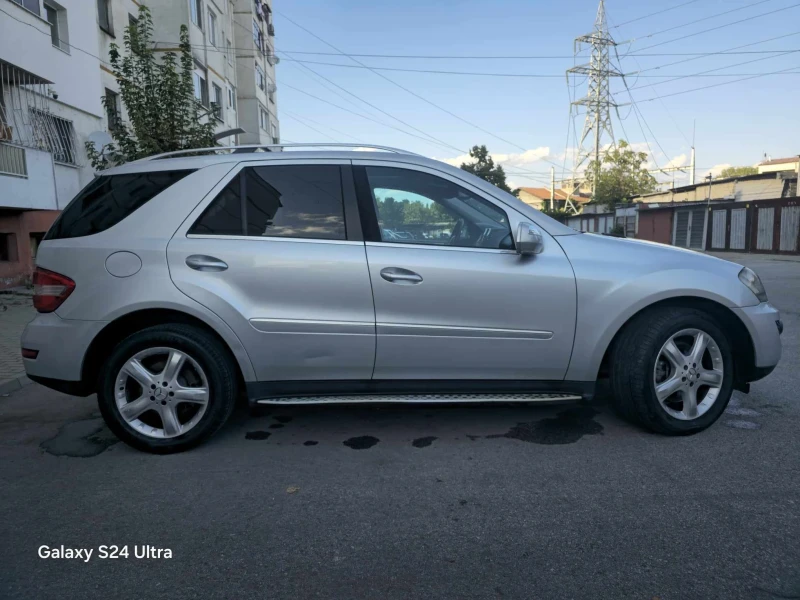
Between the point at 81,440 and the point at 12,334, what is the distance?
507 centimetres

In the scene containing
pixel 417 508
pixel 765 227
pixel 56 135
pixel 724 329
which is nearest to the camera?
pixel 417 508

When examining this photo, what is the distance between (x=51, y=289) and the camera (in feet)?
11.3

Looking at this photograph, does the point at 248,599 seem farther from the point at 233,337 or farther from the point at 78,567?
the point at 233,337

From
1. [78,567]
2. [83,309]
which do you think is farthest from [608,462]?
[83,309]

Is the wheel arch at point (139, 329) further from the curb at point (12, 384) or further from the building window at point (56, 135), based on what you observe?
the building window at point (56, 135)

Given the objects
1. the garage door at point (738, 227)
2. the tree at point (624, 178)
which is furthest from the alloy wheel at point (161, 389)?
the tree at point (624, 178)

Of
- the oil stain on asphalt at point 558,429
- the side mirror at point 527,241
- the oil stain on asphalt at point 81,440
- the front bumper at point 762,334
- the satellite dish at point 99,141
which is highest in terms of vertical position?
the satellite dish at point 99,141

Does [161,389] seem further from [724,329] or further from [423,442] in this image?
[724,329]

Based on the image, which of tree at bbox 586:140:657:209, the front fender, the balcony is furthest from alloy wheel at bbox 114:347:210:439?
tree at bbox 586:140:657:209

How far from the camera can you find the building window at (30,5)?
11.8 m

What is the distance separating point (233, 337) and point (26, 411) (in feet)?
7.88

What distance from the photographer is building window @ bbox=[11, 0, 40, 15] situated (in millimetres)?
11834

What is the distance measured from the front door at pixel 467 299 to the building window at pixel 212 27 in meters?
25.6

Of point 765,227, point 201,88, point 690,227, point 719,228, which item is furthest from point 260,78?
point 765,227
